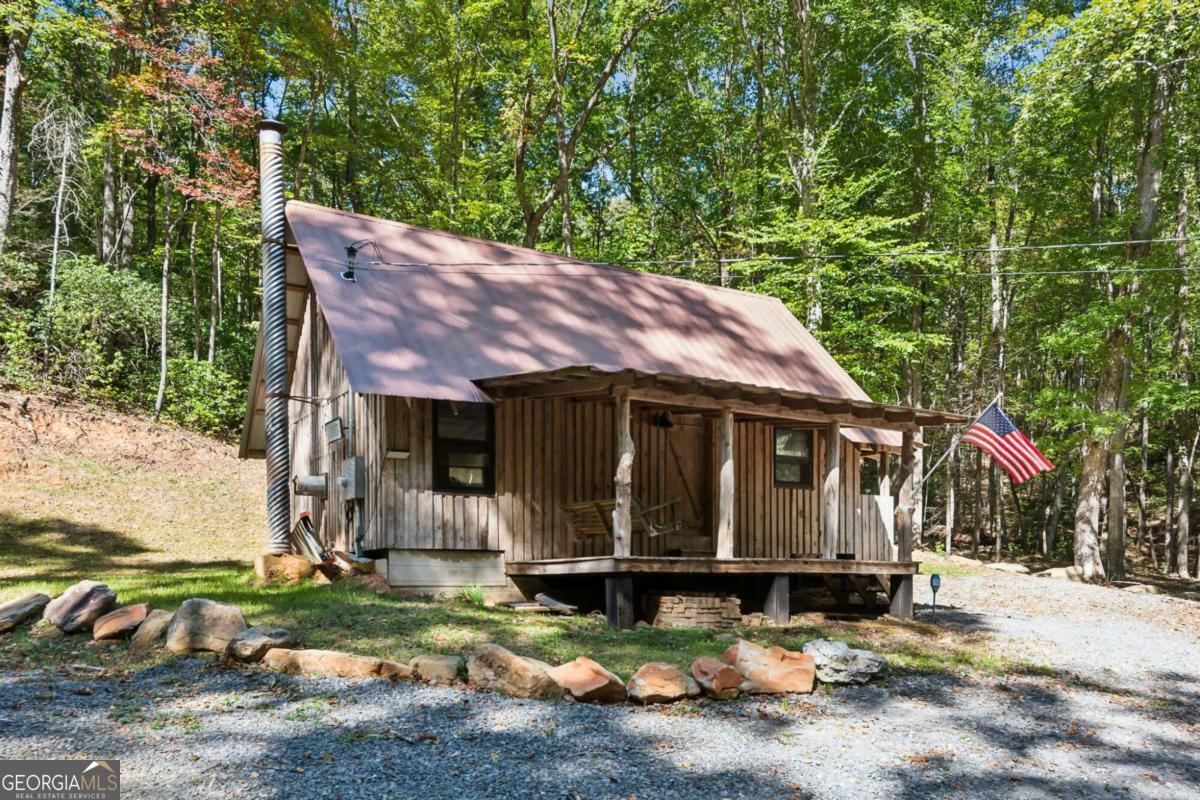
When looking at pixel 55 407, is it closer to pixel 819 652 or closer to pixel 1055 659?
pixel 819 652

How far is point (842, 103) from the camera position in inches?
1123

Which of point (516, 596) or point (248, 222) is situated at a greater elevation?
point (248, 222)

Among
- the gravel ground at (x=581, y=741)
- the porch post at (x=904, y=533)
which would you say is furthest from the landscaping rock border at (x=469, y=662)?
the porch post at (x=904, y=533)

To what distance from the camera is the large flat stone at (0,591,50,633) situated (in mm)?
8275

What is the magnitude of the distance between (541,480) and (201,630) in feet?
19.1

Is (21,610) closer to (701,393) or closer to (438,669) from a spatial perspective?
(438,669)

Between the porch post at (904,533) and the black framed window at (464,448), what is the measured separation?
20.4 feet

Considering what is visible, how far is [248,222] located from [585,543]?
18.3 metres

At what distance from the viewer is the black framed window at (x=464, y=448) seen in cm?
1212

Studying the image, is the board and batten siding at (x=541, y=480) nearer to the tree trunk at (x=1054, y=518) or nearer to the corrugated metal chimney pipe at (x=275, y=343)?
the corrugated metal chimney pipe at (x=275, y=343)

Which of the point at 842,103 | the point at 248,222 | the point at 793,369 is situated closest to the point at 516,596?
the point at 793,369

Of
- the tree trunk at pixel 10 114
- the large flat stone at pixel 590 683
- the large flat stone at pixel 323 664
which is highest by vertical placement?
the tree trunk at pixel 10 114

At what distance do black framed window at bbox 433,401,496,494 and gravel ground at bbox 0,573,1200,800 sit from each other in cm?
507

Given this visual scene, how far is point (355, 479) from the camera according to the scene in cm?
1184
